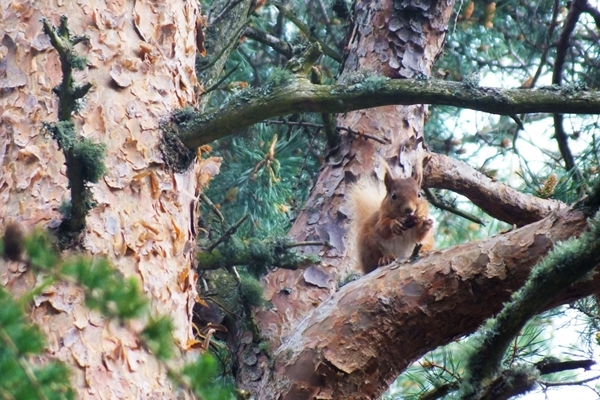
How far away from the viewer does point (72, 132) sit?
1571mm

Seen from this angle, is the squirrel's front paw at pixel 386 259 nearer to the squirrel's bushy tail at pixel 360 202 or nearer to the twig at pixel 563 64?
the squirrel's bushy tail at pixel 360 202

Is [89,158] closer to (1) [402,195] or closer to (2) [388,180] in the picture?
(2) [388,180]

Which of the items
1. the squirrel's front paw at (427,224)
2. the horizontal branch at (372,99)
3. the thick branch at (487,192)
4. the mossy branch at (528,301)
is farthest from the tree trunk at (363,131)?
the mossy branch at (528,301)

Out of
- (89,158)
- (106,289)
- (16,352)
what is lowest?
(16,352)

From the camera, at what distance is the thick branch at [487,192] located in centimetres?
315

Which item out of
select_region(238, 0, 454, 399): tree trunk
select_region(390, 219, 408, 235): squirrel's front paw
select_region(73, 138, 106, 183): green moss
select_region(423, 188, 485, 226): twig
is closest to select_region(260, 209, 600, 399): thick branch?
select_region(238, 0, 454, 399): tree trunk

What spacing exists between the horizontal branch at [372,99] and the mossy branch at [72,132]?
0.45m

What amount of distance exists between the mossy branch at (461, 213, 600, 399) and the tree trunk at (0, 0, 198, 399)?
65cm

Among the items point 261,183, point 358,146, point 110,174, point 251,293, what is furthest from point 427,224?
point 110,174

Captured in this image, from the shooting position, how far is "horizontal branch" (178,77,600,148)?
6.31 ft

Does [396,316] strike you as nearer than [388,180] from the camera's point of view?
Yes

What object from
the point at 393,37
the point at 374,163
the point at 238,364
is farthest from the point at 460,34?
the point at 238,364

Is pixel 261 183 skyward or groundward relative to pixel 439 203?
groundward

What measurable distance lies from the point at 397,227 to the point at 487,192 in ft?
1.24
